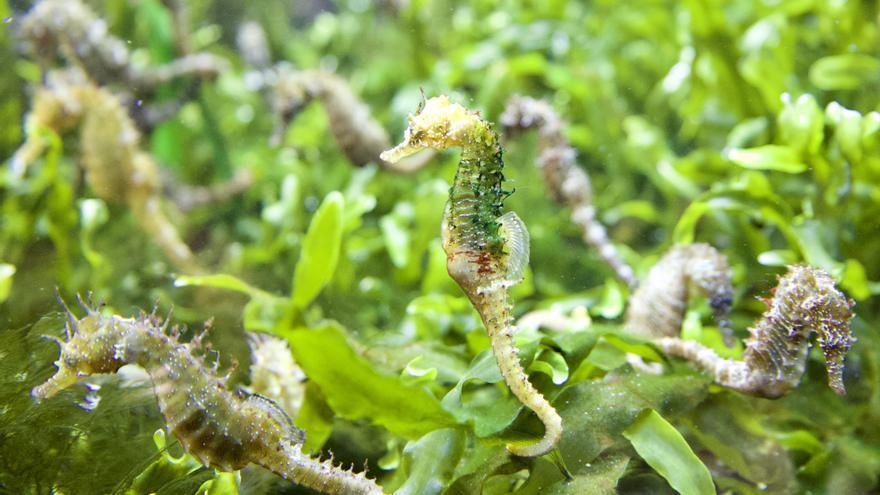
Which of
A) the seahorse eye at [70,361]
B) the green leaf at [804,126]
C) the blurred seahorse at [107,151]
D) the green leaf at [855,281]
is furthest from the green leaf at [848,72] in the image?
the blurred seahorse at [107,151]

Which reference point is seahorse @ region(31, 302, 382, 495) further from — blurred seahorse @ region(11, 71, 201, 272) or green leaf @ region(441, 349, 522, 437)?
blurred seahorse @ region(11, 71, 201, 272)

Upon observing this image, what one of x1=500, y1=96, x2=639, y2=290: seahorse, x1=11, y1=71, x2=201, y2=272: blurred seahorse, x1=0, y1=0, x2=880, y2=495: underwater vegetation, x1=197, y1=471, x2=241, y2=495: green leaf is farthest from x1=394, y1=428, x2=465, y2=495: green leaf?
x1=11, y1=71, x2=201, y2=272: blurred seahorse

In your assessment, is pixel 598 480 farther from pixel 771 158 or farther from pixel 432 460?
pixel 771 158

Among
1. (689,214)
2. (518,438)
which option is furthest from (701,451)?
(689,214)

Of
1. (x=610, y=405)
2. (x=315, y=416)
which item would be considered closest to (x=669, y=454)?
(x=610, y=405)

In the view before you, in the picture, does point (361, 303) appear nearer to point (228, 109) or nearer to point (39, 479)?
point (39, 479)

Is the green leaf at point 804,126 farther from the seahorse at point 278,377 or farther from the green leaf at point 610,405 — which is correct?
the seahorse at point 278,377
